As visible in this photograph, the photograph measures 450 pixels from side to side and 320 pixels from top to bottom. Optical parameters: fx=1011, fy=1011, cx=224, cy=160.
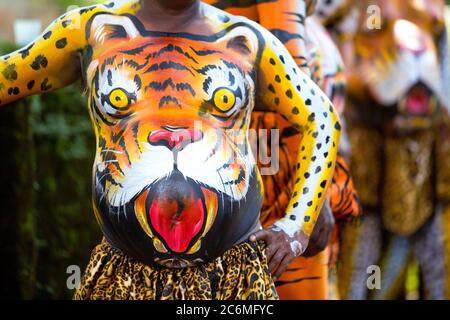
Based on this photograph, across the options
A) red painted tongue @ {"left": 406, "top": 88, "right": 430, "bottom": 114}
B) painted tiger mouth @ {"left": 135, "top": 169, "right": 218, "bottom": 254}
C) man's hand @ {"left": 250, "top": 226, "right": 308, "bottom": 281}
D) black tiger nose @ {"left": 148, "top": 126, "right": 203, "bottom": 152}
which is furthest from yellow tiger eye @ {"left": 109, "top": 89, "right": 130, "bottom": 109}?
red painted tongue @ {"left": 406, "top": 88, "right": 430, "bottom": 114}

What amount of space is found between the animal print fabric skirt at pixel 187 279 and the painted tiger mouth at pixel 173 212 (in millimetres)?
87

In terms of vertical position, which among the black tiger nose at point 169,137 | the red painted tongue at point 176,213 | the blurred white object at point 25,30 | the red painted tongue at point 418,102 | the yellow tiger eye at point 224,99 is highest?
the blurred white object at point 25,30

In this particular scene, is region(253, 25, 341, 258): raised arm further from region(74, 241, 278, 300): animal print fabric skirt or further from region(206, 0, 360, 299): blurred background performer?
region(206, 0, 360, 299): blurred background performer

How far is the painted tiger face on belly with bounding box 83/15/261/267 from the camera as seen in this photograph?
2842 millimetres

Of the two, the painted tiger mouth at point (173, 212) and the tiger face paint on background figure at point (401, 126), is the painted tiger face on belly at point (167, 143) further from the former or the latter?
the tiger face paint on background figure at point (401, 126)

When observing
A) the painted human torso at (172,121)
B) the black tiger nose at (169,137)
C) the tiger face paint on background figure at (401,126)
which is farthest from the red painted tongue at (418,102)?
the black tiger nose at (169,137)

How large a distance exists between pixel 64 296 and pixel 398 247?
5.98ft

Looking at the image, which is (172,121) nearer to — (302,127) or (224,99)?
(224,99)

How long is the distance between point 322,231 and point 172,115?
888 millimetres

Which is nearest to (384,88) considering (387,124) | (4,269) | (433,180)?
(387,124)

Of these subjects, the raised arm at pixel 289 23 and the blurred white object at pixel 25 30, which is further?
the blurred white object at pixel 25 30

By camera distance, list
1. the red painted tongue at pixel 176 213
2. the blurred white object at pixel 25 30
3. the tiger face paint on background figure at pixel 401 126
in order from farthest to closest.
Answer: the tiger face paint on background figure at pixel 401 126
the blurred white object at pixel 25 30
the red painted tongue at pixel 176 213

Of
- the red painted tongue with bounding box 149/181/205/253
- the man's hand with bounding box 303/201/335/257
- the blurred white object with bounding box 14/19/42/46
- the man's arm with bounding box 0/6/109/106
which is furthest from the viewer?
the blurred white object with bounding box 14/19/42/46

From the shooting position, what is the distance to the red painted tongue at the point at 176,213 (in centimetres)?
283
